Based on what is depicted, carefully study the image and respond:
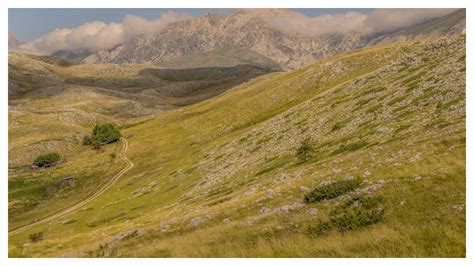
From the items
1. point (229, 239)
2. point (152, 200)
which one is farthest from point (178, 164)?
point (229, 239)

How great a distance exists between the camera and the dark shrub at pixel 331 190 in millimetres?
27719

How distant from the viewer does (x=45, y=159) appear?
12094cm

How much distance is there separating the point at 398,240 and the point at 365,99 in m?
52.8

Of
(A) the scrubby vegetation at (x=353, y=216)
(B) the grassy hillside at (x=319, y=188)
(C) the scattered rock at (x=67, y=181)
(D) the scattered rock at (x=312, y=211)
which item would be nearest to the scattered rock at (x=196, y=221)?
(B) the grassy hillside at (x=319, y=188)

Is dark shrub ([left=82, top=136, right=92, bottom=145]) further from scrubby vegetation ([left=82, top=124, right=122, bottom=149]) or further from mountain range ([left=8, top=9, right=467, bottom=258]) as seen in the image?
mountain range ([left=8, top=9, right=467, bottom=258])

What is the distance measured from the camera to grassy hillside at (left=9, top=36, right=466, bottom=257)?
2084 centimetres

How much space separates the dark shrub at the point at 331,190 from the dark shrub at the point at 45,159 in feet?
370

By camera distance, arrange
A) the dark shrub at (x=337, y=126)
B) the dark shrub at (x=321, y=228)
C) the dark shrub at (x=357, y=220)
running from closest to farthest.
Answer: the dark shrub at (x=357, y=220)
the dark shrub at (x=321, y=228)
the dark shrub at (x=337, y=126)

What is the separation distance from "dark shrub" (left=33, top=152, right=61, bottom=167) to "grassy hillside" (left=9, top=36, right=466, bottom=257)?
26713 millimetres

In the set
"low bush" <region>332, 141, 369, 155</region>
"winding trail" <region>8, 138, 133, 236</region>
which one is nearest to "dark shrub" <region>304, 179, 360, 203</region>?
"low bush" <region>332, 141, 369, 155</region>

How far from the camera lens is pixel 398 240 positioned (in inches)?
738

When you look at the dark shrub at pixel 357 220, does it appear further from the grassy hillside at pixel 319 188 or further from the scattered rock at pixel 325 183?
the scattered rock at pixel 325 183

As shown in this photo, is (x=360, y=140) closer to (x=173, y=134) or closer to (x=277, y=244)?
(x=277, y=244)

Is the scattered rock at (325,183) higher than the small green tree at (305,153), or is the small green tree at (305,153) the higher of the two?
the scattered rock at (325,183)
